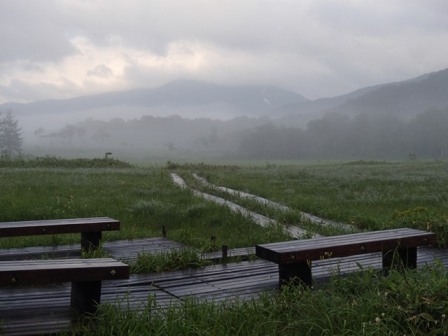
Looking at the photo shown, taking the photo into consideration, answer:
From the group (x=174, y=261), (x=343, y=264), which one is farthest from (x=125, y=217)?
(x=343, y=264)

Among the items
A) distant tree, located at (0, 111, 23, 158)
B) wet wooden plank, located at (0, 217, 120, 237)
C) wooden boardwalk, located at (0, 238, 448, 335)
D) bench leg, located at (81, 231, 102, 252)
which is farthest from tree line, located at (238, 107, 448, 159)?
wooden boardwalk, located at (0, 238, 448, 335)

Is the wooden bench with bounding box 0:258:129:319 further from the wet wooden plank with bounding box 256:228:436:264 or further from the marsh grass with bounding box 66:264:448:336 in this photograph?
the wet wooden plank with bounding box 256:228:436:264

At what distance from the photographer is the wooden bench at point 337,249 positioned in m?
5.70

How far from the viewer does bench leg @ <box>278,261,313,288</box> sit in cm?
582

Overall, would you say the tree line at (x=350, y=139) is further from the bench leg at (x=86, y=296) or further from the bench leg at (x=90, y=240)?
the bench leg at (x=86, y=296)

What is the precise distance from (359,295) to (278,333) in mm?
1114

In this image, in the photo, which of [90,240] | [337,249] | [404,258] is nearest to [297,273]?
[337,249]

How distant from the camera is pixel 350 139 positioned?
157250 millimetres

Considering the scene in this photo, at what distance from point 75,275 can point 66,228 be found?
3237 millimetres

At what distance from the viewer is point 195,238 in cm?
932

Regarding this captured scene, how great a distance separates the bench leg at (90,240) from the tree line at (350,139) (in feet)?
466

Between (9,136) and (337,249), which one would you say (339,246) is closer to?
(337,249)

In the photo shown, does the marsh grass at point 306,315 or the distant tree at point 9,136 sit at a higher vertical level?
the distant tree at point 9,136

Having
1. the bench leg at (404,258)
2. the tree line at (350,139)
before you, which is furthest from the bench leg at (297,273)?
the tree line at (350,139)
